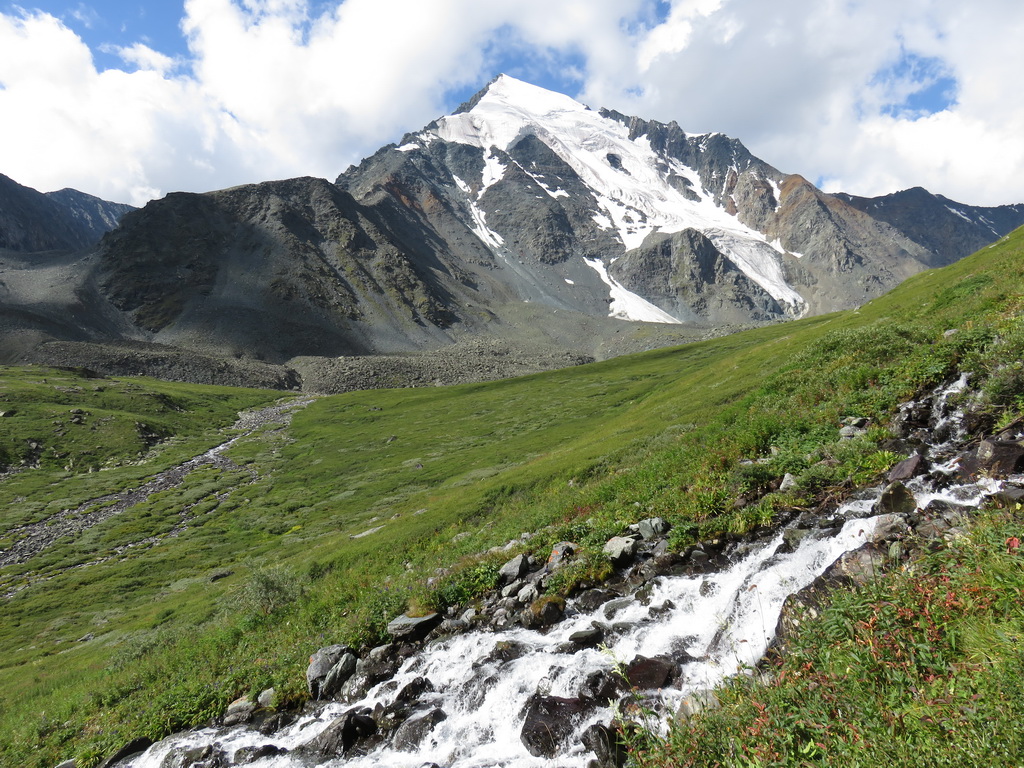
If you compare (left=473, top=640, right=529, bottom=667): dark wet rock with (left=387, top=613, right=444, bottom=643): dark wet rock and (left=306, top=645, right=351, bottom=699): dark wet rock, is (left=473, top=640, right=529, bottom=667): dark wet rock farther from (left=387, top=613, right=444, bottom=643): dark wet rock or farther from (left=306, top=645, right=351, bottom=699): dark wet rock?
(left=306, top=645, right=351, bottom=699): dark wet rock

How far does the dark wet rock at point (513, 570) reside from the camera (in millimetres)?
14836

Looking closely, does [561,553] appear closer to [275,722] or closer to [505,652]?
[505,652]

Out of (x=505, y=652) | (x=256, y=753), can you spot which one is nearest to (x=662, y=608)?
(x=505, y=652)

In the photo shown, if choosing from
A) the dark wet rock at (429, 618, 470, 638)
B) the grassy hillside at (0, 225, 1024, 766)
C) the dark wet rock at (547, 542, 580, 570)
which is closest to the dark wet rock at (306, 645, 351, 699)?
the grassy hillside at (0, 225, 1024, 766)

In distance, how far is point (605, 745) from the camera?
8.23 m

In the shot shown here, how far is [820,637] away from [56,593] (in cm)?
5888

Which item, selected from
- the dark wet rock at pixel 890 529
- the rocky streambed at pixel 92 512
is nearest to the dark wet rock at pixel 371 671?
the dark wet rock at pixel 890 529

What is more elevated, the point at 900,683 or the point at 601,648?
the point at 900,683

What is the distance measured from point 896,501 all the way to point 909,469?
1621 millimetres

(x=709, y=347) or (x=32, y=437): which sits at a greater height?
(x=32, y=437)

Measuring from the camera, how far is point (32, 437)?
91.4 m

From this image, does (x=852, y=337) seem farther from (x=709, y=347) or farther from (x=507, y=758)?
(x=709, y=347)

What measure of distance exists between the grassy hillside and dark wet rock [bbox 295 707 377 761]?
233 cm

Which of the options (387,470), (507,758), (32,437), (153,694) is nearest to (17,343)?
(32,437)
